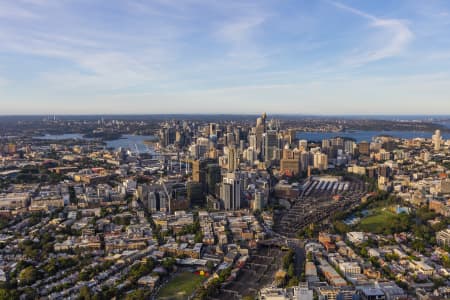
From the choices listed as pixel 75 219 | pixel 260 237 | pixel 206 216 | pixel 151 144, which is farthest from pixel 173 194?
pixel 151 144

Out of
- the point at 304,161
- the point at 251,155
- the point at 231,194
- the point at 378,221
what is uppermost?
the point at 251,155

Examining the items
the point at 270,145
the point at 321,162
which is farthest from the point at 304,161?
the point at 270,145

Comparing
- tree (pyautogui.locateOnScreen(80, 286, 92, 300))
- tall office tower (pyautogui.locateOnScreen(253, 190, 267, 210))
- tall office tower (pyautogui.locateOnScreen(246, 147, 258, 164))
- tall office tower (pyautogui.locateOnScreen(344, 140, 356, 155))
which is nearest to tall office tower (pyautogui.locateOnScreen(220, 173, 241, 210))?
tall office tower (pyautogui.locateOnScreen(253, 190, 267, 210))

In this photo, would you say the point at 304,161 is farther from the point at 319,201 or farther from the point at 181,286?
the point at 181,286

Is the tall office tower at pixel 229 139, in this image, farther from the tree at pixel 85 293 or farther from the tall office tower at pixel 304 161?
the tree at pixel 85 293

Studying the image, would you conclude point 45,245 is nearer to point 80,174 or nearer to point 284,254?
point 284,254

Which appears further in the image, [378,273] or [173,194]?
[173,194]

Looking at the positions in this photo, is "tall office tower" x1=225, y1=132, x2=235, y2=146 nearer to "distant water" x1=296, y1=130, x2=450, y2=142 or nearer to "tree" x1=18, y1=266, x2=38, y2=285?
"distant water" x1=296, y1=130, x2=450, y2=142
